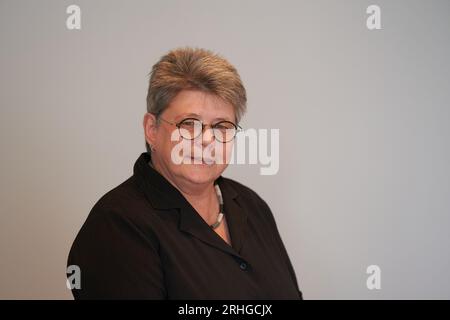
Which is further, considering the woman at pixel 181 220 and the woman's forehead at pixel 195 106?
the woman's forehead at pixel 195 106

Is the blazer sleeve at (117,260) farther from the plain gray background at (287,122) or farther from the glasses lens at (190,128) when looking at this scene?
the plain gray background at (287,122)

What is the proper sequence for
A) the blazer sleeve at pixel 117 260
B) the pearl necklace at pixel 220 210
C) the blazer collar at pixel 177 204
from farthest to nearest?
the pearl necklace at pixel 220 210 < the blazer collar at pixel 177 204 < the blazer sleeve at pixel 117 260

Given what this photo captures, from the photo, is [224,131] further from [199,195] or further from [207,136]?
[199,195]

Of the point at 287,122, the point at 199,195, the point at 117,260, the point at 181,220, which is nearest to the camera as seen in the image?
the point at 117,260

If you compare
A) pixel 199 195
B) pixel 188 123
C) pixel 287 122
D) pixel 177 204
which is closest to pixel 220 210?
pixel 199 195

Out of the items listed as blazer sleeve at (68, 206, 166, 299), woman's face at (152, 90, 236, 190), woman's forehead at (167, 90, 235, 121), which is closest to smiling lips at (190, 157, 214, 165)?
woman's face at (152, 90, 236, 190)

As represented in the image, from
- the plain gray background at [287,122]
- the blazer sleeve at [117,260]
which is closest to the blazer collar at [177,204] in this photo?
the blazer sleeve at [117,260]

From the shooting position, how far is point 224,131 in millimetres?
1139

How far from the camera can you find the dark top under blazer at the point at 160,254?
3.17 ft

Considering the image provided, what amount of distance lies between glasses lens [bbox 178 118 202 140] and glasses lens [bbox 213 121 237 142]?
1.8 inches

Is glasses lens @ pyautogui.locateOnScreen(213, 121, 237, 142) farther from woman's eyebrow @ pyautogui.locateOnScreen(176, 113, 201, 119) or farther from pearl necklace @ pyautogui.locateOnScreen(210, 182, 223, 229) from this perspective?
pearl necklace @ pyautogui.locateOnScreen(210, 182, 223, 229)

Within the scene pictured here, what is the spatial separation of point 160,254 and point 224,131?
0.34 m

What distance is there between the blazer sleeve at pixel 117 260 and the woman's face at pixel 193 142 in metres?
0.19

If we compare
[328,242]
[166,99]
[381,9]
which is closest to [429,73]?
[381,9]
